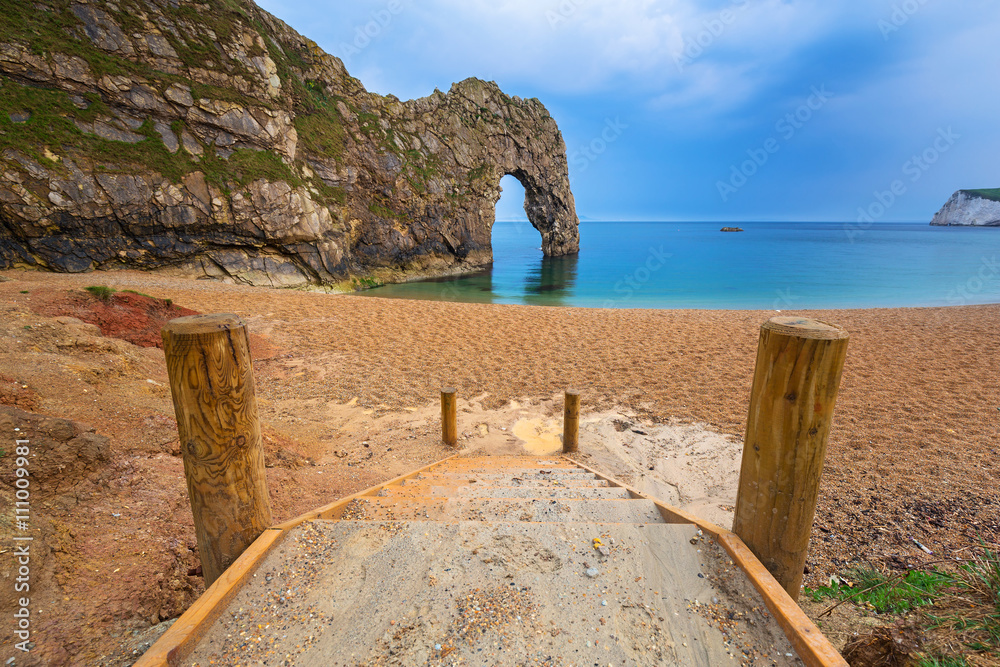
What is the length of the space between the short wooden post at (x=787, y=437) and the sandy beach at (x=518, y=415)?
160 centimetres

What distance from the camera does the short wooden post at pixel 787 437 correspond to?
206 centimetres

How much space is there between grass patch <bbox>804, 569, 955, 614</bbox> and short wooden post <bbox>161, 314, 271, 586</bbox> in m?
3.74

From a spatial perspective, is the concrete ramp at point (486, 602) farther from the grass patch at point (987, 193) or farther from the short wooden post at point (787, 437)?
the grass patch at point (987, 193)

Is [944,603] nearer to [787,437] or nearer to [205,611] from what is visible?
[787,437]

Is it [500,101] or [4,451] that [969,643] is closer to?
A: [4,451]

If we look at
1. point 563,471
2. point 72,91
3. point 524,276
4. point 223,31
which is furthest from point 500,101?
point 563,471

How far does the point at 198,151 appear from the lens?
2008 cm

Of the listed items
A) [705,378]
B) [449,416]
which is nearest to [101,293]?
[449,416]

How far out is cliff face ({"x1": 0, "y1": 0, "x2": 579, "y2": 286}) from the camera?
16641 millimetres

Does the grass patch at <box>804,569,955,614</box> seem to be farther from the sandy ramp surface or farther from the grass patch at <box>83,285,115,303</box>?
the grass patch at <box>83,285,115,303</box>

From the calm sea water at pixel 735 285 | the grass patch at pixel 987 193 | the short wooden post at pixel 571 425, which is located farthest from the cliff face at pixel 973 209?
the short wooden post at pixel 571 425

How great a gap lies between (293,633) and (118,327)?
843 cm

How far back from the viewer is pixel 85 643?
204cm

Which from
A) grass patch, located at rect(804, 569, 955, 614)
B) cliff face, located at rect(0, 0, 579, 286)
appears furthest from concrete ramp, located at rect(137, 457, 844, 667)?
cliff face, located at rect(0, 0, 579, 286)
